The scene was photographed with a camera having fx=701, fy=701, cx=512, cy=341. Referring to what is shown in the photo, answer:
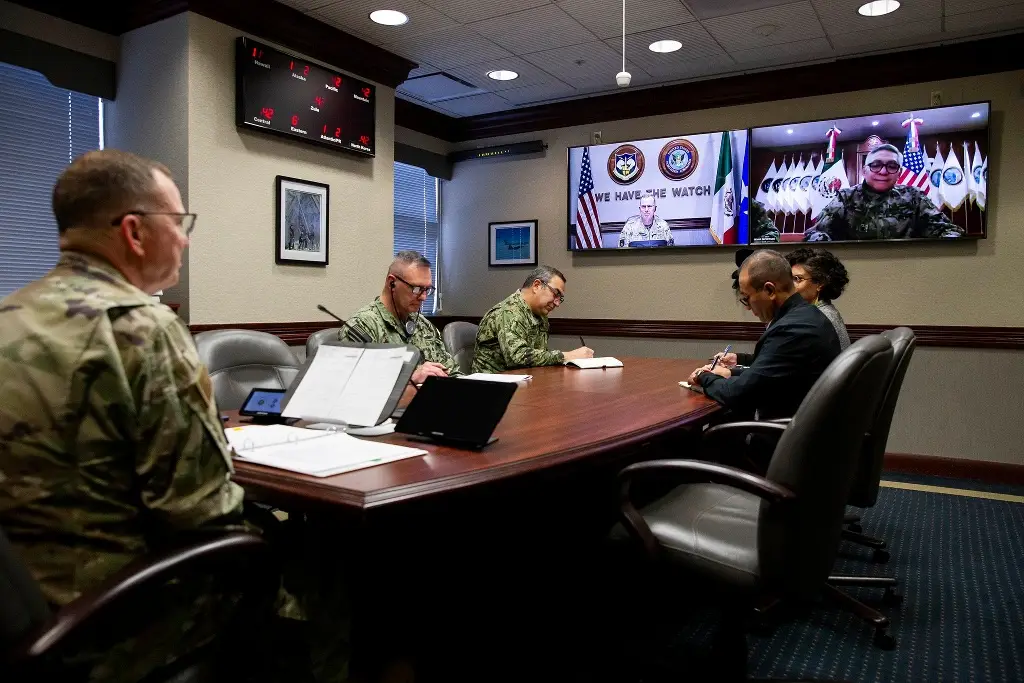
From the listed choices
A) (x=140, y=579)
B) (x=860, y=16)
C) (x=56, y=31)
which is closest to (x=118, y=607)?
(x=140, y=579)

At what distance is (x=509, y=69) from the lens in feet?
15.5

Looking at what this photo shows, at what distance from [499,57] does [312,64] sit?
1.17 m

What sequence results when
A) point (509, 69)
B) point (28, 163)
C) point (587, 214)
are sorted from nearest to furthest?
point (28, 163)
point (509, 69)
point (587, 214)

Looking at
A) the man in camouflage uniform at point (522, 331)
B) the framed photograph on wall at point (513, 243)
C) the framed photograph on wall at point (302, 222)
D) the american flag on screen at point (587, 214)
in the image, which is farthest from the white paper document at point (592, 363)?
the framed photograph on wall at point (513, 243)

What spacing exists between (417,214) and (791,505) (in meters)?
4.98

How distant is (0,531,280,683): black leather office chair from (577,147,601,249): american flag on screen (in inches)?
177

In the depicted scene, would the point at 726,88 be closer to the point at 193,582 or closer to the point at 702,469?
the point at 702,469

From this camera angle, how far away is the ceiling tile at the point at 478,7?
368 centimetres

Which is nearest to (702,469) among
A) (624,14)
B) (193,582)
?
(193,582)

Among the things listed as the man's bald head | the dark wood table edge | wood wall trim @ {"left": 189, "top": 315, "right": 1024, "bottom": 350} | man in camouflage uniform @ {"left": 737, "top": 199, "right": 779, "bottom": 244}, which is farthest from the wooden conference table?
man in camouflage uniform @ {"left": 737, "top": 199, "right": 779, "bottom": 244}

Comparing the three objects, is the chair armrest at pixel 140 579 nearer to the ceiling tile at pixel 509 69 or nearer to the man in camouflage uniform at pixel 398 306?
the man in camouflage uniform at pixel 398 306

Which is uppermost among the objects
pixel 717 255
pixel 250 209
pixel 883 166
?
pixel 883 166

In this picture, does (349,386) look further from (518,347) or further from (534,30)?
(534,30)

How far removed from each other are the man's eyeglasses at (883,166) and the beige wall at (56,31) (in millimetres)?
4522
